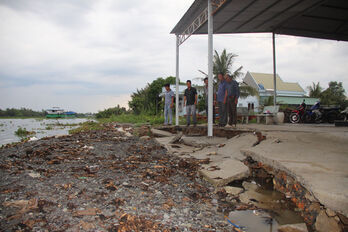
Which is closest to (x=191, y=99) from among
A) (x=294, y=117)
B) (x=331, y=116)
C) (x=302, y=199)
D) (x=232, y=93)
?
(x=232, y=93)

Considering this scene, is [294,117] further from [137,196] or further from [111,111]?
[111,111]

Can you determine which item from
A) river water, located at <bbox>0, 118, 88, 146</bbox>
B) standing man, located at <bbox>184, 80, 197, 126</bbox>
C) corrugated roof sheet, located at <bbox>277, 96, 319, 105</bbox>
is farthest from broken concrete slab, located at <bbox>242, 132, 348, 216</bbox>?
corrugated roof sheet, located at <bbox>277, 96, 319, 105</bbox>

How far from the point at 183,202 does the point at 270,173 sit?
1.45 meters

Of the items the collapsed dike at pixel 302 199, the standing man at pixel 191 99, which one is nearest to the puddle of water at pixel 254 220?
the collapsed dike at pixel 302 199

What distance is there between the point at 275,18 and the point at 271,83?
21.3 m

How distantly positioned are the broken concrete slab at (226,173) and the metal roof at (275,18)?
4.68m

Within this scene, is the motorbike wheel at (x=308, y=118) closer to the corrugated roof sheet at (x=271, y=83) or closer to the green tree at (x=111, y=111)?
the corrugated roof sheet at (x=271, y=83)

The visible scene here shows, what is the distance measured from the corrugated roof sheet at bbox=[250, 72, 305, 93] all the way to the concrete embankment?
24.5 meters

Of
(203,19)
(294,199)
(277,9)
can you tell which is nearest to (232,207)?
(294,199)

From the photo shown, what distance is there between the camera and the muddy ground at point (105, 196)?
2145 millimetres

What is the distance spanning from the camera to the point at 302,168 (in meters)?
2.77

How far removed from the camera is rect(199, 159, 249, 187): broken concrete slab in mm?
3297

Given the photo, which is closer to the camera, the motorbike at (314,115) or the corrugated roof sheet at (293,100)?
the motorbike at (314,115)

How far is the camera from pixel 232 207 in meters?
2.69
